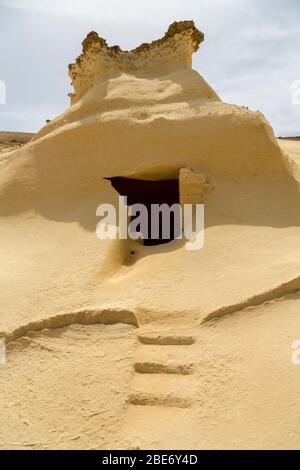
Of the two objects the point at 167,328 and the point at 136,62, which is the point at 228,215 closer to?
the point at 167,328

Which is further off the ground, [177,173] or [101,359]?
[177,173]

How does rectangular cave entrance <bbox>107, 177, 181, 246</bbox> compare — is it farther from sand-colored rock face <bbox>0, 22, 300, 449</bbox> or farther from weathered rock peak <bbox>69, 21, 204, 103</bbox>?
weathered rock peak <bbox>69, 21, 204, 103</bbox>

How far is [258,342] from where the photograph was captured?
135 inches
